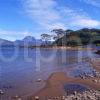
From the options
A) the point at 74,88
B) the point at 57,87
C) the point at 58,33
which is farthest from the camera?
the point at 58,33

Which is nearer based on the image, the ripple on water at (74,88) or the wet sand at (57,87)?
the wet sand at (57,87)

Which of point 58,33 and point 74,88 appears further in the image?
point 58,33

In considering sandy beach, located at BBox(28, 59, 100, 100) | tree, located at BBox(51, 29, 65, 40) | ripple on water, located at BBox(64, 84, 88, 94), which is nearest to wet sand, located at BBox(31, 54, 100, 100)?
sandy beach, located at BBox(28, 59, 100, 100)

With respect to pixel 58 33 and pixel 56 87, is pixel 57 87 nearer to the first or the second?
pixel 56 87

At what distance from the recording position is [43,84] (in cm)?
1543

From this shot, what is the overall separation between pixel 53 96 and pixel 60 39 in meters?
110

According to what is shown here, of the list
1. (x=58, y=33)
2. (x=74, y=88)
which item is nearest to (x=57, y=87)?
(x=74, y=88)

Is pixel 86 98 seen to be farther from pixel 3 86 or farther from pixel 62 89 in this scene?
pixel 3 86

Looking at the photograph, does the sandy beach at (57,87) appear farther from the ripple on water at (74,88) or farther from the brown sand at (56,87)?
the ripple on water at (74,88)

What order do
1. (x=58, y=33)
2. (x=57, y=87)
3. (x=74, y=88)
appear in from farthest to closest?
1. (x=58, y=33)
2. (x=57, y=87)
3. (x=74, y=88)

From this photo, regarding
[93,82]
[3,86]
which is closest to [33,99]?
[3,86]

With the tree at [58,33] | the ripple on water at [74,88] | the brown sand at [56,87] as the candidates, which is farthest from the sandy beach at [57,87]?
the tree at [58,33]

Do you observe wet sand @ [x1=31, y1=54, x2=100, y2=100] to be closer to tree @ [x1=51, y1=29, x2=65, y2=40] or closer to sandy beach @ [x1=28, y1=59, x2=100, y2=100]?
sandy beach @ [x1=28, y1=59, x2=100, y2=100]

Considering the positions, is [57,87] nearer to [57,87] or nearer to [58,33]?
[57,87]
